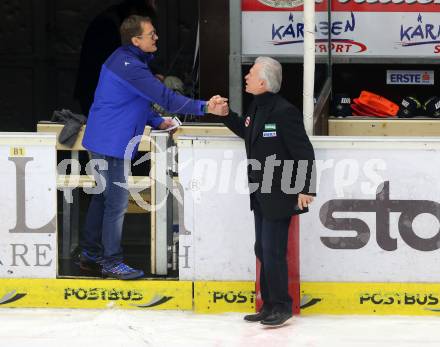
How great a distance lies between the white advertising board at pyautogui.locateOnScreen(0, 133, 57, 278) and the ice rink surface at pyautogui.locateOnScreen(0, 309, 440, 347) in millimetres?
321

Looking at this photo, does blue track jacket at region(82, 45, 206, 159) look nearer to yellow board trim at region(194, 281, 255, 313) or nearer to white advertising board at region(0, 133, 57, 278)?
white advertising board at region(0, 133, 57, 278)

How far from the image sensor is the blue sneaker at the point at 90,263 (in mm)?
8531

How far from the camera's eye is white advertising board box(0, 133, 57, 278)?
26.4 ft

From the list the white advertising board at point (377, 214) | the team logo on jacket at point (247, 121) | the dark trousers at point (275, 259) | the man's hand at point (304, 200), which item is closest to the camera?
the man's hand at point (304, 200)

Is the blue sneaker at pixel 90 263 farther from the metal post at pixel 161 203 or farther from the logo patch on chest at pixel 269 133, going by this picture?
the logo patch on chest at pixel 269 133

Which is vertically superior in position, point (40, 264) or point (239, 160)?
point (239, 160)

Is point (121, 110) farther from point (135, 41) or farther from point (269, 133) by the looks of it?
point (269, 133)

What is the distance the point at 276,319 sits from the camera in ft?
25.0

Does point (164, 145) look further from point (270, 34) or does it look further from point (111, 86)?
point (270, 34)

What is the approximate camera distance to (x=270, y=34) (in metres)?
11.5

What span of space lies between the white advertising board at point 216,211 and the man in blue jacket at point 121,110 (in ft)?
0.95

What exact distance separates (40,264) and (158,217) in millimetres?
856

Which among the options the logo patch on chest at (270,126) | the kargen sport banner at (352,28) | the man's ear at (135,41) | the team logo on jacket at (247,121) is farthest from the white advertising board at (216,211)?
the kargen sport banner at (352,28)

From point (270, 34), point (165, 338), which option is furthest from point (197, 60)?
point (165, 338)
